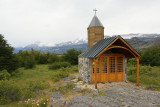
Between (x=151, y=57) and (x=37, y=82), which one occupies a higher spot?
(x=151, y=57)

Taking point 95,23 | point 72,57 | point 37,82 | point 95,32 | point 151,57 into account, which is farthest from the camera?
point 72,57

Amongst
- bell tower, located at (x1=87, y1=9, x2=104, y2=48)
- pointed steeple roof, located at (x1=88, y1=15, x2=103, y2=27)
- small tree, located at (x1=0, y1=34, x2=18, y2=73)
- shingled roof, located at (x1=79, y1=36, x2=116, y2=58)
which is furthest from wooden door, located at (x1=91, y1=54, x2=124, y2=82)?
small tree, located at (x1=0, y1=34, x2=18, y2=73)

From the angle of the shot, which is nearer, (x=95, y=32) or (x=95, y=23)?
(x=95, y=32)

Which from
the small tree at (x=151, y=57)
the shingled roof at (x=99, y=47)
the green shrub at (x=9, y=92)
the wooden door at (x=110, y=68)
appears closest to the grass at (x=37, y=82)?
the green shrub at (x=9, y=92)

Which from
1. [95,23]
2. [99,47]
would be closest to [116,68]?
[99,47]

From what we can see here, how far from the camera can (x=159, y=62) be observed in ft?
78.1

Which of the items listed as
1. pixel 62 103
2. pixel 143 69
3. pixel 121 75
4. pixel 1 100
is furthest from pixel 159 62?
pixel 1 100

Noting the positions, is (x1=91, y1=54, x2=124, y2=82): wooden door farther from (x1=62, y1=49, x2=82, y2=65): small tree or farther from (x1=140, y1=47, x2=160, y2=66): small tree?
(x1=140, y1=47, x2=160, y2=66): small tree

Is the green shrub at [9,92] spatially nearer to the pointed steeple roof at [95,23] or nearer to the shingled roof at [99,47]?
the shingled roof at [99,47]

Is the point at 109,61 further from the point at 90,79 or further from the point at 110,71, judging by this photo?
the point at 90,79

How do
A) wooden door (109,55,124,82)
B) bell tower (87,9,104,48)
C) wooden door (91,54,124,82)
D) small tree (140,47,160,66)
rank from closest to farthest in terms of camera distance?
1. wooden door (91,54,124,82)
2. wooden door (109,55,124,82)
3. bell tower (87,9,104,48)
4. small tree (140,47,160,66)

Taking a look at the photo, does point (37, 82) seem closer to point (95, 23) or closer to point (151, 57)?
point (95, 23)

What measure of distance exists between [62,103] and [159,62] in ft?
84.3

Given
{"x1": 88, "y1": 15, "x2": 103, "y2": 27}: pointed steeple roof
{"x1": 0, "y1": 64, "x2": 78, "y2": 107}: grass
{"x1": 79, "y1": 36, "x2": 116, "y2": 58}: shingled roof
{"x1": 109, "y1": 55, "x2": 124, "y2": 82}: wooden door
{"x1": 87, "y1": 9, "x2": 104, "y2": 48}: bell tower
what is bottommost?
{"x1": 0, "y1": 64, "x2": 78, "y2": 107}: grass
